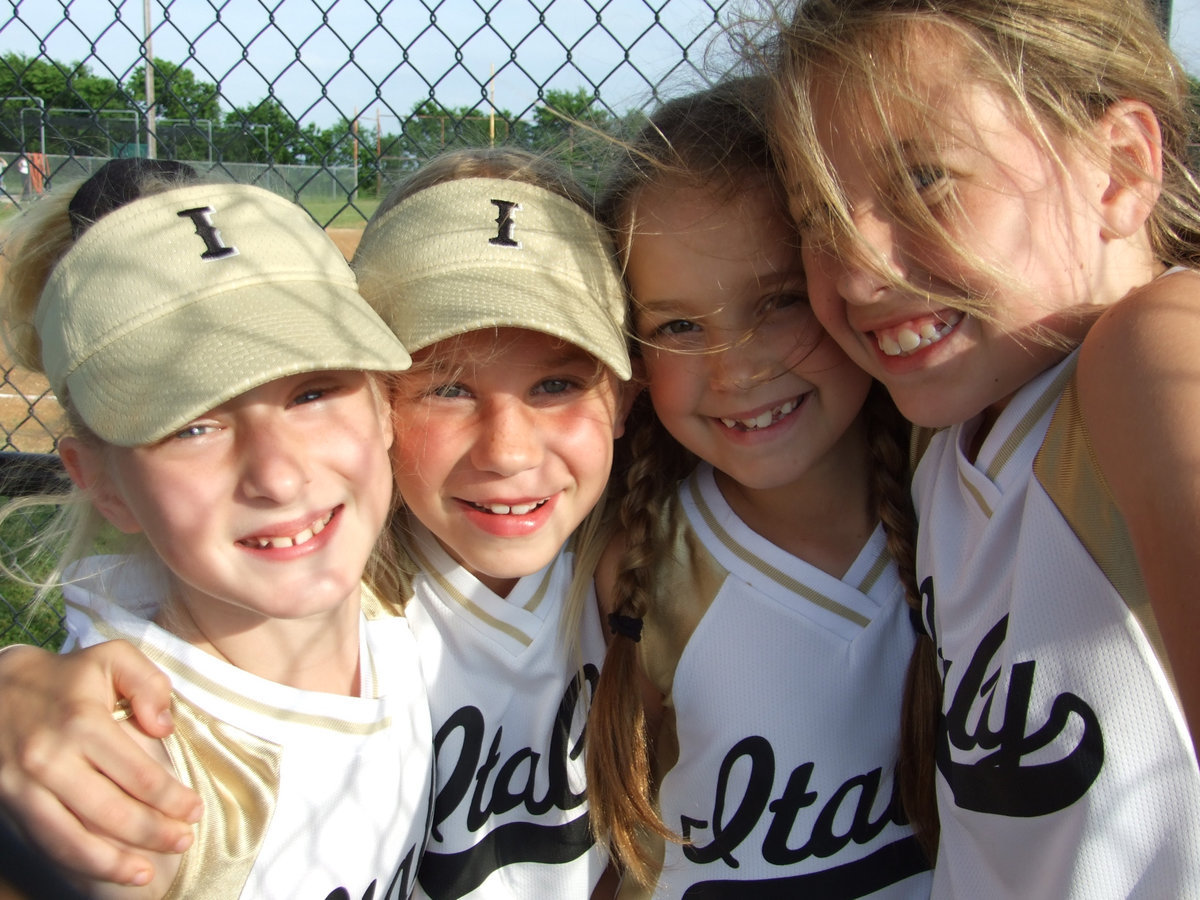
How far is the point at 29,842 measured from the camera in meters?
0.90

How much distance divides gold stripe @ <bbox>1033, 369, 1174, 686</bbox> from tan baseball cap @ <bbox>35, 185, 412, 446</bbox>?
0.83m

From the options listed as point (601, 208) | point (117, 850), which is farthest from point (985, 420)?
point (117, 850)

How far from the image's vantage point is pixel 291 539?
1.17 m

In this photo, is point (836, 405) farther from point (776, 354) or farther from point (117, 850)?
point (117, 850)

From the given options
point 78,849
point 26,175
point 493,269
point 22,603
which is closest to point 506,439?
point 493,269

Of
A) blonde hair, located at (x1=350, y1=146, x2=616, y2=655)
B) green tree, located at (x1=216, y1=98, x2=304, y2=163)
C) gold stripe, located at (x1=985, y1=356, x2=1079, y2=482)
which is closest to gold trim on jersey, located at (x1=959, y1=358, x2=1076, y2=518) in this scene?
gold stripe, located at (x1=985, y1=356, x2=1079, y2=482)

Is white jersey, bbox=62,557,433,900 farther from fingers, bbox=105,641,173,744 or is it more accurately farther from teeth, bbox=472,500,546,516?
teeth, bbox=472,500,546,516

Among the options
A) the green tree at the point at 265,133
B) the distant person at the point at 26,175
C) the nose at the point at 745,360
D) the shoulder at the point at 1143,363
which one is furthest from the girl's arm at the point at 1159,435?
the green tree at the point at 265,133

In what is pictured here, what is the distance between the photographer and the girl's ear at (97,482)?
1.18 meters

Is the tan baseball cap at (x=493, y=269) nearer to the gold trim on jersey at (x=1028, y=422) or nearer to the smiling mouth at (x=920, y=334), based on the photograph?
the smiling mouth at (x=920, y=334)

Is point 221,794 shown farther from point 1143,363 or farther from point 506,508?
point 1143,363

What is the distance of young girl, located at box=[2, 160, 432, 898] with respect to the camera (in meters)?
1.09

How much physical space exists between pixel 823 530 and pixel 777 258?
1.61ft

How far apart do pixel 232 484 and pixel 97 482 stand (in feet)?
0.73
